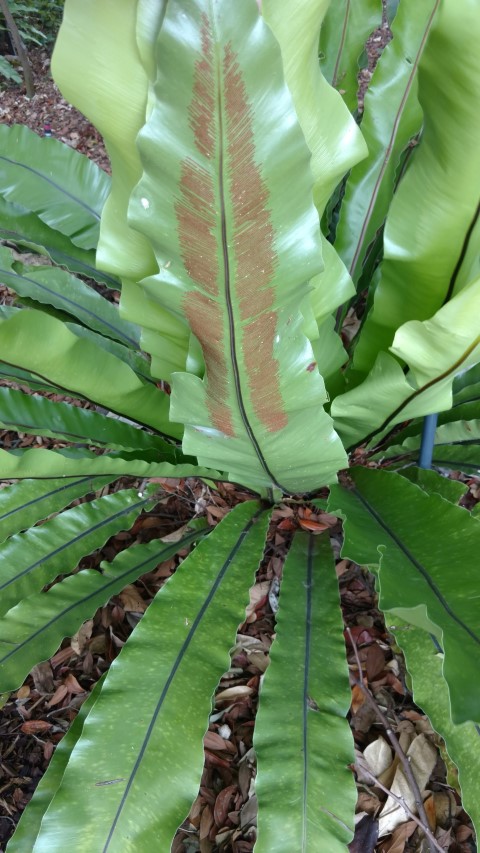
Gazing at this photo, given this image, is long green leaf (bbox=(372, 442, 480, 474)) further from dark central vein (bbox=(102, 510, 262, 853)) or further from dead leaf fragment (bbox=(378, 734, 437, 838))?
dead leaf fragment (bbox=(378, 734, 437, 838))

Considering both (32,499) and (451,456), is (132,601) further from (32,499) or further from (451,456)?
(451,456)

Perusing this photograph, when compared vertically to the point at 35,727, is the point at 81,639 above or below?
above

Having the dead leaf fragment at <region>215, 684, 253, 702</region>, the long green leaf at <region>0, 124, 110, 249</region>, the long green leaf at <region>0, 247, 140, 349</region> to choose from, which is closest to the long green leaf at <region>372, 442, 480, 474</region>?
the dead leaf fragment at <region>215, 684, 253, 702</region>

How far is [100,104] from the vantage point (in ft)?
1.54

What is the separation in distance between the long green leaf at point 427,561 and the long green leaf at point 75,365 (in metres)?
0.36

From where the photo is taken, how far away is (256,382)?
62cm

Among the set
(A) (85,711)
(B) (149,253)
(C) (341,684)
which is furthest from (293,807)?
(B) (149,253)

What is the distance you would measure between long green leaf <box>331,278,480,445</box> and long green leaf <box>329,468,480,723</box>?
10 centimetres

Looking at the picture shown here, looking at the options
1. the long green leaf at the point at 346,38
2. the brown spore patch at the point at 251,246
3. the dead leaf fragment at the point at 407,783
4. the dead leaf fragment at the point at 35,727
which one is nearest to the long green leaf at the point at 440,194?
the brown spore patch at the point at 251,246

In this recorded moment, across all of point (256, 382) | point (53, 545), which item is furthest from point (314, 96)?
point (53, 545)

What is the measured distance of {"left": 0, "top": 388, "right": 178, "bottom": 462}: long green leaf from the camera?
97cm

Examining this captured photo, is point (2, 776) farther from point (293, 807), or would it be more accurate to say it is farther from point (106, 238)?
point (106, 238)

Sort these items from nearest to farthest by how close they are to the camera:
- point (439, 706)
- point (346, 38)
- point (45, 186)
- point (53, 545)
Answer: point (439, 706) < point (53, 545) < point (346, 38) < point (45, 186)

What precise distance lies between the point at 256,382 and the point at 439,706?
471 millimetres
